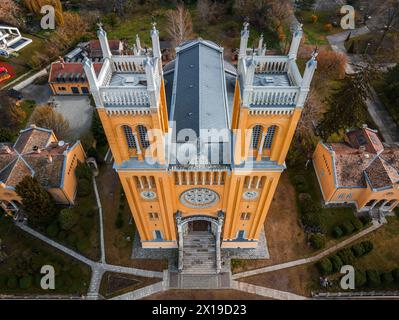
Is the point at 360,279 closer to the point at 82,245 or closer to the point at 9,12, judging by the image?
the point at 82,245

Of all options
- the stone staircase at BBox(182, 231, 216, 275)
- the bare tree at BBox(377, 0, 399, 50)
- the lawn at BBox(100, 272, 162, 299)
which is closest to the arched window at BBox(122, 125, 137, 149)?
the stone staircase at BBox(182, 231, 216, 275)

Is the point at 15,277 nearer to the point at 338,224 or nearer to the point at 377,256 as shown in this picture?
the point at 338,224

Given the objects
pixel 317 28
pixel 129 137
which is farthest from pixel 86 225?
pixel 317 28

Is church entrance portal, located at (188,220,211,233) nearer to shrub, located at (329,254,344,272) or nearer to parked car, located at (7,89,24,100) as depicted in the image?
shrub, located at (329,254,344,272)

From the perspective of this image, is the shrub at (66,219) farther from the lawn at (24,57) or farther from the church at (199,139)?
the lawn at (24,57)

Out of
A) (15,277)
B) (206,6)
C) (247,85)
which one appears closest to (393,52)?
(206,6)

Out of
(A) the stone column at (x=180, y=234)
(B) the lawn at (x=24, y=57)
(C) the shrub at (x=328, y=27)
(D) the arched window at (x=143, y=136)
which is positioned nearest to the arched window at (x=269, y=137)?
(D) the arched window at (x=143, y=136)
